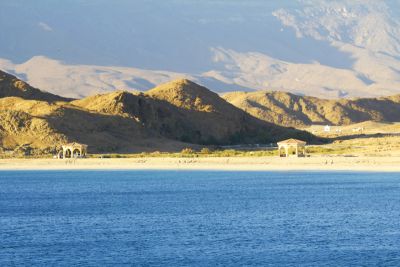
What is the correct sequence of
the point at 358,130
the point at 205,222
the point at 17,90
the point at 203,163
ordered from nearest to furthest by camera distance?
the point at 205,222
the point at 203,163
the point at 17,90
the point at 358,130

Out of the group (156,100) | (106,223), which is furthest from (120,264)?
(156,100)

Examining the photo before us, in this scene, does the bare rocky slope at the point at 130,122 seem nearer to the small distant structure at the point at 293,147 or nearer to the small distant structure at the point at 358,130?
the small distant structure at the point at 293,147

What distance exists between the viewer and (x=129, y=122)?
111m

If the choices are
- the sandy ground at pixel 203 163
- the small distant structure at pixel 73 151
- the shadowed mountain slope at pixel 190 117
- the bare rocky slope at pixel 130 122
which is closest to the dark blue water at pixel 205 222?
the sandy ground at pixel 203 163

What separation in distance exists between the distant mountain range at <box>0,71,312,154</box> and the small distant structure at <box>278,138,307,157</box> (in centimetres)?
1474

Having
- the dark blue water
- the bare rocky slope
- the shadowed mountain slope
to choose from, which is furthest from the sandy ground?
the shadowed mountain slope

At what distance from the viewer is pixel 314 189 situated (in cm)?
6425

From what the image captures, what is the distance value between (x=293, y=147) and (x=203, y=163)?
841cm

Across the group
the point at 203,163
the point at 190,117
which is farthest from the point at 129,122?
the point at 203,163

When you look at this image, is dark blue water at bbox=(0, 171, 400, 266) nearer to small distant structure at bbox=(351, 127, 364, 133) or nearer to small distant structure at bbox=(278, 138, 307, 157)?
small distant structure at bbox=(278, 138, 307, 157)

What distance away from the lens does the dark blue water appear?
36875mm

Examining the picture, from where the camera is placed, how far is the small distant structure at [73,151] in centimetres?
9330

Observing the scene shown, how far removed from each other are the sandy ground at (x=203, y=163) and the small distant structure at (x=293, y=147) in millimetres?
2306

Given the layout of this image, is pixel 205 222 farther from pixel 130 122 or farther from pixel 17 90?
pixel 17 90
